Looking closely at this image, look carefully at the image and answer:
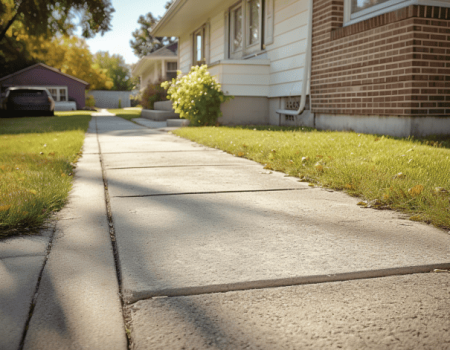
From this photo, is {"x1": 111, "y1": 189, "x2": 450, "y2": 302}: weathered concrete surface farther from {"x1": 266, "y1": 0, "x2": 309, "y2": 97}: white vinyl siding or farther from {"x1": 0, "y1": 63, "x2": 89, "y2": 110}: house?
{"x1": 0, "y1": 63, "x2": 89, "y2": 110}: house

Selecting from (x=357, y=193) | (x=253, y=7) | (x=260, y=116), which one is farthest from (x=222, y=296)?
(x=253, y=7)

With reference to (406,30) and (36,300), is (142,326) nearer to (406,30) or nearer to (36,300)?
(36,300)

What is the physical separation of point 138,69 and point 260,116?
20965mm

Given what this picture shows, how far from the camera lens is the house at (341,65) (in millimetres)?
5184

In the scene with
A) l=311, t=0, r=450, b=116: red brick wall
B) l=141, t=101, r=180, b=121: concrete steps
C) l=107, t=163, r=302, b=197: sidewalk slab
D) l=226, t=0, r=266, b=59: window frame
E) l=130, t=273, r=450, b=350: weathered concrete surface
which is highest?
l=226, t=0, r=266, b=59: window frame

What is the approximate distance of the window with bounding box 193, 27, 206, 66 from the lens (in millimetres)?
14430

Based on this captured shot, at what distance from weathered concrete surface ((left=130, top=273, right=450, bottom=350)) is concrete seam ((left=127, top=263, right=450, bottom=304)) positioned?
0.03 meters

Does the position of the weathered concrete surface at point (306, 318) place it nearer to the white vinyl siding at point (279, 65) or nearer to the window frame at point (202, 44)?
the white vinyl siding at point (279, 65)

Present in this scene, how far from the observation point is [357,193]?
3.03 m

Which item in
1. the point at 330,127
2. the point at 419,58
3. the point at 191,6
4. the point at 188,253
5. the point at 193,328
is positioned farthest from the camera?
the point at 191,6

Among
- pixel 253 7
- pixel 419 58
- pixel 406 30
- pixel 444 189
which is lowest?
pixel 444 189

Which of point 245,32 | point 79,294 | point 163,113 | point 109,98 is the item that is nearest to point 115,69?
point 109,98

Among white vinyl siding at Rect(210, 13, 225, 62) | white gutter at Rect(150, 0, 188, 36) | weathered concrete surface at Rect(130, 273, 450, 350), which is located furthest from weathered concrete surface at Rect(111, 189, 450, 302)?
white vinyl siding at Rect(210, 13, 225, 62)

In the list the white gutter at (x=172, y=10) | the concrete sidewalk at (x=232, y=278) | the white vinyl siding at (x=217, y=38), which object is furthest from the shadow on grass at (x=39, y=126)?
the concrete sidewalk at (x=232, y=278)
